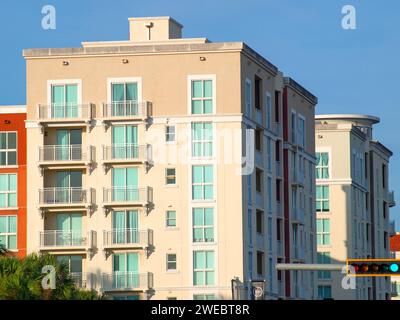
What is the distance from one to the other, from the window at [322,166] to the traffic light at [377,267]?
63.0m

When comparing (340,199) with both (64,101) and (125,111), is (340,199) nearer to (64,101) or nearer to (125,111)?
(125,111)

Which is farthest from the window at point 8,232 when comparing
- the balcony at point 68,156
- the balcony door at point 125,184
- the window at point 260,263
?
the window at point 260,263

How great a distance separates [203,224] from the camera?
3588 inches

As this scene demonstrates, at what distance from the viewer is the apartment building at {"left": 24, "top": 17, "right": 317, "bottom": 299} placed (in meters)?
90.8

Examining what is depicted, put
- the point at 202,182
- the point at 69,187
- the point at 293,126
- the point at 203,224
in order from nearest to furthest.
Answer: the point at 203,224, the point at 202,182, the point at 69,187, the point at 293,126

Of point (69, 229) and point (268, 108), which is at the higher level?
point (268, 108)

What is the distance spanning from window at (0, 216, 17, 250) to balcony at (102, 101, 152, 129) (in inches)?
382

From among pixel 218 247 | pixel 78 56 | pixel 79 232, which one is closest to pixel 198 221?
pixel 218 247

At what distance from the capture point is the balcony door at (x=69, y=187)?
92938 mm

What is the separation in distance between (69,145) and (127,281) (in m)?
10.8

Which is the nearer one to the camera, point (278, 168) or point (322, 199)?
point (278, 168)

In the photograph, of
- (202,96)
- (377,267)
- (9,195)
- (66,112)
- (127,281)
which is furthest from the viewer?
(9,195)

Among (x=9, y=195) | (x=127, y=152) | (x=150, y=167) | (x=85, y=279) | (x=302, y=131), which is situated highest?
(x=302, y=131)

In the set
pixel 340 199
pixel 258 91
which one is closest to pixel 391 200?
pixel 340 199
